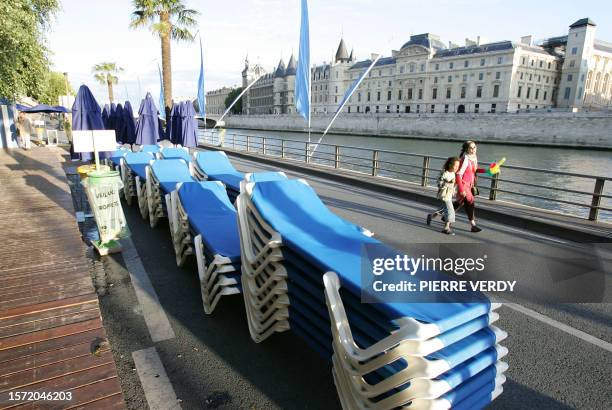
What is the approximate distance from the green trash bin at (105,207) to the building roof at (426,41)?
11264cm

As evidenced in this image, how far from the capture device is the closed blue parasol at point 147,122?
48.7 feet

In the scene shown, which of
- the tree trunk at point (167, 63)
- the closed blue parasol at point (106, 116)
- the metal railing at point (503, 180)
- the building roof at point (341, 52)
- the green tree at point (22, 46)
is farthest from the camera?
the building roof at point (341, 52)

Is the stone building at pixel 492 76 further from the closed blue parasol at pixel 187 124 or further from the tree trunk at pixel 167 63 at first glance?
the closed blue parasol at pixel 187 124

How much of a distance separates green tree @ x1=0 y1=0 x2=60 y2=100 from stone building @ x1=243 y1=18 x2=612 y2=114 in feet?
299

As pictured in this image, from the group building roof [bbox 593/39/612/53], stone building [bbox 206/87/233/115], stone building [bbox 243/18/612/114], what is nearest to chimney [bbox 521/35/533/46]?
stone building [bbox 243/18/612/114]

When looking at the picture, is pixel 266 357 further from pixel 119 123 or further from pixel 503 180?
pixel 119 123

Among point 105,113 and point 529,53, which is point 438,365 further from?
point 529,53

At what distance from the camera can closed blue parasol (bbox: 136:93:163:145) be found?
14.8m

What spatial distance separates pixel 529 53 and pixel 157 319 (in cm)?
10731

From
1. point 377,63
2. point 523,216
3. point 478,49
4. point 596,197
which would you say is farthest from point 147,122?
point 377,63

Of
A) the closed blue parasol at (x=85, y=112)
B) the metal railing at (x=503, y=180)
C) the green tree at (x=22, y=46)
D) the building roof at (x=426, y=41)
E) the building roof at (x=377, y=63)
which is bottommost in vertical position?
the metal railing at (x=503, y=180)

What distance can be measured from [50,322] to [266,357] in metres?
1.86

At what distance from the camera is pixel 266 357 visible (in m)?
3.51

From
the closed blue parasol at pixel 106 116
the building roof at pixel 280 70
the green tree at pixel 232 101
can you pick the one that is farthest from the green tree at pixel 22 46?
the green tree at pixel 232 101
